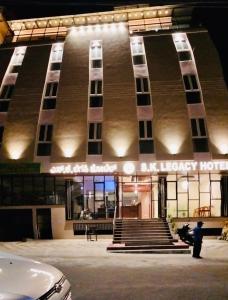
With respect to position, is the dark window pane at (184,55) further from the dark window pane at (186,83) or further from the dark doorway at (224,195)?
the dark doorway at (224,195)

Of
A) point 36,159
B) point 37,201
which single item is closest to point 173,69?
point 36,159

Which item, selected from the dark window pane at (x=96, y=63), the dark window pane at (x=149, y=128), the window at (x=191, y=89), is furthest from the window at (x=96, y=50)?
the dark window pane at (x=149, y=128)

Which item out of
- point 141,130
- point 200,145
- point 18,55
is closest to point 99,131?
point 141,130

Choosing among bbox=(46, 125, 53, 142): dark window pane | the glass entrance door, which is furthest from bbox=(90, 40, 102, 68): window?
the glass entrance door

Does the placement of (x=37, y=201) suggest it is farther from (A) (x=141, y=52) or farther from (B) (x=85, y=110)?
(A) (x=141, y=52)

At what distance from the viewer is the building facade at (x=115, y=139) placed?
24.0 meters

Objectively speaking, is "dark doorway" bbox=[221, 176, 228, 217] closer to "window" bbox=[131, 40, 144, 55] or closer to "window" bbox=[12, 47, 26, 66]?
"window" bbox=[131, 40, 144, 55]

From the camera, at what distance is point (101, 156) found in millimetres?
24312

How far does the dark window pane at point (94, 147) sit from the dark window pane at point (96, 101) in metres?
2.93

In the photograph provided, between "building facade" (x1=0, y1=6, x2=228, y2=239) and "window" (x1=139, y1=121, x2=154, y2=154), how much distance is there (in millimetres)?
65

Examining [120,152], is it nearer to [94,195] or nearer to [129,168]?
[129,168]

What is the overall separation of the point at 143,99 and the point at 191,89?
335 centimetres

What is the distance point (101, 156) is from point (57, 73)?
8.29 meters

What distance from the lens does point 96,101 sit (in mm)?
26234
